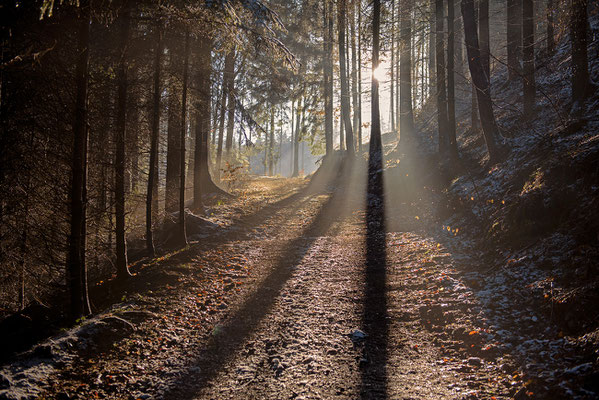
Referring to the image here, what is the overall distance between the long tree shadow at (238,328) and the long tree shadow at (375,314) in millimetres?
1860

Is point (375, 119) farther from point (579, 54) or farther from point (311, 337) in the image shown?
point (311, 337)

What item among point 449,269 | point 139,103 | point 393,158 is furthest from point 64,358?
point 393,158

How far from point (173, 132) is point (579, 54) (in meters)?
11.6

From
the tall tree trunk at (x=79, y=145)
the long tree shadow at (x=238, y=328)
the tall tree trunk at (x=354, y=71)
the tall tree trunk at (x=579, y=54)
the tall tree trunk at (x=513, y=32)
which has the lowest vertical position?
the long tree shadow at (x=238, y=328)

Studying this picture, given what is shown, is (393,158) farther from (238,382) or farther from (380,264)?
(238,382)

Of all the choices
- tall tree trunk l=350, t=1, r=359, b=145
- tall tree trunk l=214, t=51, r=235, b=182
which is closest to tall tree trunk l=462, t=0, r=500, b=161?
tall tree trunk l=214, t=51, r=235, b=182

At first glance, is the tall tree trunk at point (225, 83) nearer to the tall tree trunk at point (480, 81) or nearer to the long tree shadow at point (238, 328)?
the long tree shadow at point (238, 328)

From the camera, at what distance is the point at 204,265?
A: 813 cm

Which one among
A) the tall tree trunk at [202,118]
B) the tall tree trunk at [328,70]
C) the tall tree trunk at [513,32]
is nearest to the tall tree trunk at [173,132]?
the tall tree trunk at [202,118]

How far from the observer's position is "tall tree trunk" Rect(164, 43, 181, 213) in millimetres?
8173

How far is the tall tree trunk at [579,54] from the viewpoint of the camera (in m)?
7.90

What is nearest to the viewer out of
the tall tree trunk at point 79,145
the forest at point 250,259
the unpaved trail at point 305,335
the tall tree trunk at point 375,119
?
the unpaved trail at point 305,335

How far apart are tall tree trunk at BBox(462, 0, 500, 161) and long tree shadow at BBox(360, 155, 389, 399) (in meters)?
4.16

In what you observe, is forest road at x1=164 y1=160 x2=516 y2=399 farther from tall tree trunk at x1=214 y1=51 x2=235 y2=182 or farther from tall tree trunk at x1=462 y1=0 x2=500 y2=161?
tall tree trunk at x1=214 y1=51 x2=235 y2=182
